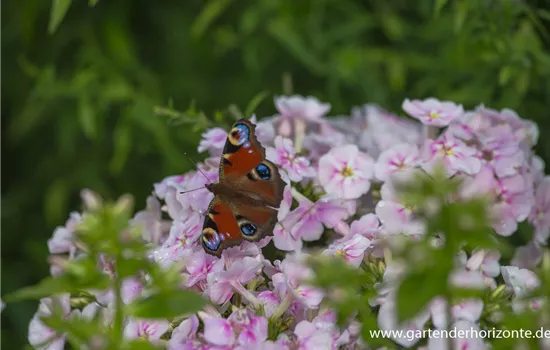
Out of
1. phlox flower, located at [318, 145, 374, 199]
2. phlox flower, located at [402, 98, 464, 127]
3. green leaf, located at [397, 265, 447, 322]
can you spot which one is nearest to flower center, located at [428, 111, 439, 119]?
phlox flower, located at [402, 98, 464, 127]

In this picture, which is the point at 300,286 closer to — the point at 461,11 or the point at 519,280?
the point at 519,280

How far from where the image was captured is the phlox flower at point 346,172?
3.55ft

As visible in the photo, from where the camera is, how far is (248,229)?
3.18 feet

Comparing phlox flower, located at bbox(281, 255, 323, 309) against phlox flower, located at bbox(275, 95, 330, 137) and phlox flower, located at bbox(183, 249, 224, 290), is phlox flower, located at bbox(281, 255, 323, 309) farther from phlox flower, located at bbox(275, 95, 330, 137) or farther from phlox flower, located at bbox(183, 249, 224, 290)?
phlox flower, located at bbox(275, 95, 330, 137)

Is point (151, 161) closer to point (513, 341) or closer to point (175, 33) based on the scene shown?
point (175, 33)

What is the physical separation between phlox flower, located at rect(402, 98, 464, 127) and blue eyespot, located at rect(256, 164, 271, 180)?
25cm

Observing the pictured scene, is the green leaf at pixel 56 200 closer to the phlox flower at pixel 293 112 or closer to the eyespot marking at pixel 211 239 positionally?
the phlox flower at pixel 293 112

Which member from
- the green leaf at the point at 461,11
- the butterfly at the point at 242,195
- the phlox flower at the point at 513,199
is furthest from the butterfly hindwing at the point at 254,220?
the green leaf at the point at 461,11

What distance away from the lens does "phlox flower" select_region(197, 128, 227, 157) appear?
1.12m

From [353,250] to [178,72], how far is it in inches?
44.5

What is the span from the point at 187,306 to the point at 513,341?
288 mm

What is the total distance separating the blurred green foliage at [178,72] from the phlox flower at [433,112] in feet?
0.58

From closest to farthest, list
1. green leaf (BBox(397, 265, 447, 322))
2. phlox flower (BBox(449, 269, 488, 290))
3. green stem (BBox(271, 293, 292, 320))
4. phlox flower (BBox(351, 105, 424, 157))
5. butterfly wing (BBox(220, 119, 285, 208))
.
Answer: green leaf (BBox(397, 265, 447, 322)), phlox flower (BBox(449, 269, 488, 290)), green stem (BBox(271, 293, 292, 320)), butterfly wing (BBox(220, 119, 285, 208)), phlox flower (BBox(351, 105, 424, 157))

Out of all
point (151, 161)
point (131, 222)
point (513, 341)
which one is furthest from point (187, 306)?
point (151, 161)
